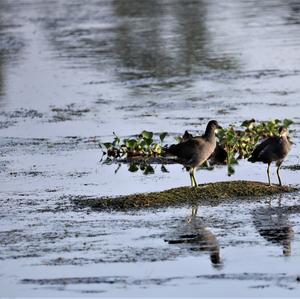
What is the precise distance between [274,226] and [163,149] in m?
4.86

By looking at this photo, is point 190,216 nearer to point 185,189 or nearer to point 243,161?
point 185,189

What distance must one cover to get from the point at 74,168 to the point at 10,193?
2160mm

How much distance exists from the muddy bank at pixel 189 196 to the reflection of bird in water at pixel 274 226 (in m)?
0.82

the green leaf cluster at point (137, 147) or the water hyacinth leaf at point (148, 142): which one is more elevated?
the water hyacinth leaf at point (148, 142)

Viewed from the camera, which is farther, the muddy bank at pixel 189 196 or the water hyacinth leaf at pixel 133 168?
the water hyacinth leaf at pixel 133 168

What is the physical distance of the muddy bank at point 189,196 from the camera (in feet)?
52.6

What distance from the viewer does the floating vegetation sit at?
63.5 feet

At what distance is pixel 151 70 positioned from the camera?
31.8 metres

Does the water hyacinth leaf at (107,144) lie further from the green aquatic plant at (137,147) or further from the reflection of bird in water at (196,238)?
the reflection of bird in water at (196,238)

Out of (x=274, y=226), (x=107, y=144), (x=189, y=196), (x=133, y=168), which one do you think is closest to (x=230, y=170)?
(x=133, y=168)

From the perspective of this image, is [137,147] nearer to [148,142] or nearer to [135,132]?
[148,142]

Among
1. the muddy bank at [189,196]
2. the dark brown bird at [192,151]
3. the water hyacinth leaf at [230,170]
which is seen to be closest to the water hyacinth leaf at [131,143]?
the water hyacinth leaf at [230,170]

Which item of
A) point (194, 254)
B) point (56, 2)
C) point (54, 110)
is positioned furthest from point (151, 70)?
point (56, 2)

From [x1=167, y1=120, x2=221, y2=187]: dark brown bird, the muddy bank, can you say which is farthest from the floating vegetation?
the muddy bank
